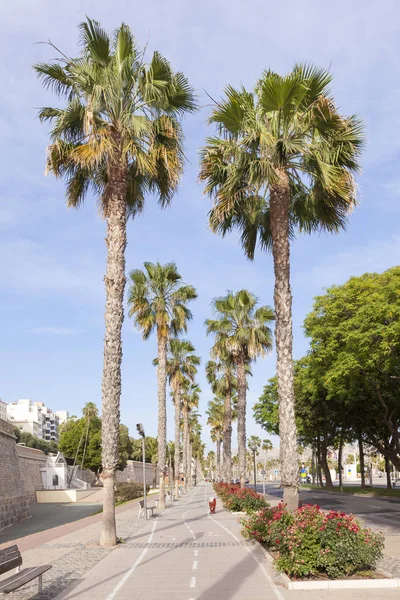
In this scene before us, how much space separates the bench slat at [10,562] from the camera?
944 centimetres

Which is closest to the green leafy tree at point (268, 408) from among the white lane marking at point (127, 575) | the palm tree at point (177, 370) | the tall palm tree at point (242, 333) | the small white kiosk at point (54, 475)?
the palm tree at point (177, 370)

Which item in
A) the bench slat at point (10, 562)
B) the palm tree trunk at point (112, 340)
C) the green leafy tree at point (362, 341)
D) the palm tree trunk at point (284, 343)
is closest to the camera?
the bench slat at point (10, 562)

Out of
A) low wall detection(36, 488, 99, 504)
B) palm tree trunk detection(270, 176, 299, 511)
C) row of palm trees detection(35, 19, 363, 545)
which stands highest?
row of palm trees detection(35, 19, 363, 545)

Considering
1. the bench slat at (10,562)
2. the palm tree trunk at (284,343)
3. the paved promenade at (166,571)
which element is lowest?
the paved promenade at (166,571)

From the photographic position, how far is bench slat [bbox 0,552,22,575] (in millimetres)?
9438

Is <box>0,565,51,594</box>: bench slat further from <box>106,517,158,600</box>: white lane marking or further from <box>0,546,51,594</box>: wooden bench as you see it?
<box>106,517,158,600</box>: white lane marking

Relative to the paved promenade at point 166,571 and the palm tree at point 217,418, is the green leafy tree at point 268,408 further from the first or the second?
the paved promenade at point 166,571

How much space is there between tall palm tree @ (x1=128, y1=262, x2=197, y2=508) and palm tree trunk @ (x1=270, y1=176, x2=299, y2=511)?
768 inches

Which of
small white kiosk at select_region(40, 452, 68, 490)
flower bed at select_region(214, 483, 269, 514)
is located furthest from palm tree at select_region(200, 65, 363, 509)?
small white kiosk at select_region(40, 452, 68, 490)

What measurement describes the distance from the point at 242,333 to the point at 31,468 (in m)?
44.5

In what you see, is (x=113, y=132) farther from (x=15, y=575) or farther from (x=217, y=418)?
(x=217, y=418)

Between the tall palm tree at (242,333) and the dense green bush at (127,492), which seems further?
the dense green bush at (127,492)

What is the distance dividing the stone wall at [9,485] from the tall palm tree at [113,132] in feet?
68.4

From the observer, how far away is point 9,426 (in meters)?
44.1
